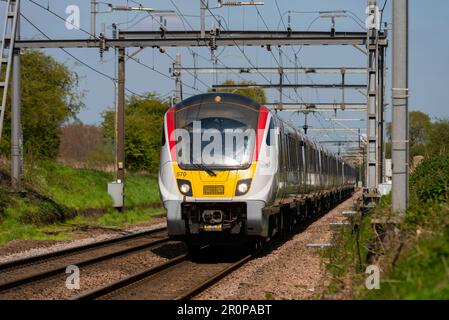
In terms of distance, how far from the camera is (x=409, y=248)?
9.02 meters

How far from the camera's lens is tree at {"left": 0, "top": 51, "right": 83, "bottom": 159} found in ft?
124

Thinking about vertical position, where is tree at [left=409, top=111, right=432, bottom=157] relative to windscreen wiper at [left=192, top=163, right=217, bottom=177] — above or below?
above

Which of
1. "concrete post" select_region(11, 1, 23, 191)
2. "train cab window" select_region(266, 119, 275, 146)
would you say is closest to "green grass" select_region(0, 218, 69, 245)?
"concrete post" select_region(11, 1, 23, 191)

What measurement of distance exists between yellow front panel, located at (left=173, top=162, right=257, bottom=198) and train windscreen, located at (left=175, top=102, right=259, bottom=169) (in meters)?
0.13

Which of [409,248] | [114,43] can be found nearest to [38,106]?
[114,43]

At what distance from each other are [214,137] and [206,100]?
841 mm

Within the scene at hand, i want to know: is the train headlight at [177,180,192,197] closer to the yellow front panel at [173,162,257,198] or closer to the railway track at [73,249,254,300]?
the yellow front panel at [173,162,257,198]

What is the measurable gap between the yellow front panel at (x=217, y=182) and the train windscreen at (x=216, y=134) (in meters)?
0.13

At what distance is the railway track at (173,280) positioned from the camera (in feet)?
37.3

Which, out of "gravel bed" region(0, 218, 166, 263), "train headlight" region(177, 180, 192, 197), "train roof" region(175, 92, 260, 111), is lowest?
"gravel bed" region(0, 218, 166, 263)

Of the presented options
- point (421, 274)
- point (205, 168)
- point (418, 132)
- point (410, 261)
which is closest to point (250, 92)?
point (418, 132)

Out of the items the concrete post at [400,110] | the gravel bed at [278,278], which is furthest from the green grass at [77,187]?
the concrete post at [400,110]

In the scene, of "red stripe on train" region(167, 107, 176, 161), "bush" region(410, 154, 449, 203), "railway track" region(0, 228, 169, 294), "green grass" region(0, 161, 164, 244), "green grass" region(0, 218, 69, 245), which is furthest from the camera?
"green grass" region(0, 161, 164, 244)

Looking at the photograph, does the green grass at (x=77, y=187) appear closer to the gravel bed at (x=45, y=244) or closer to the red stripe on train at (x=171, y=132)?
the gravel bed at (x=45, y=244)
